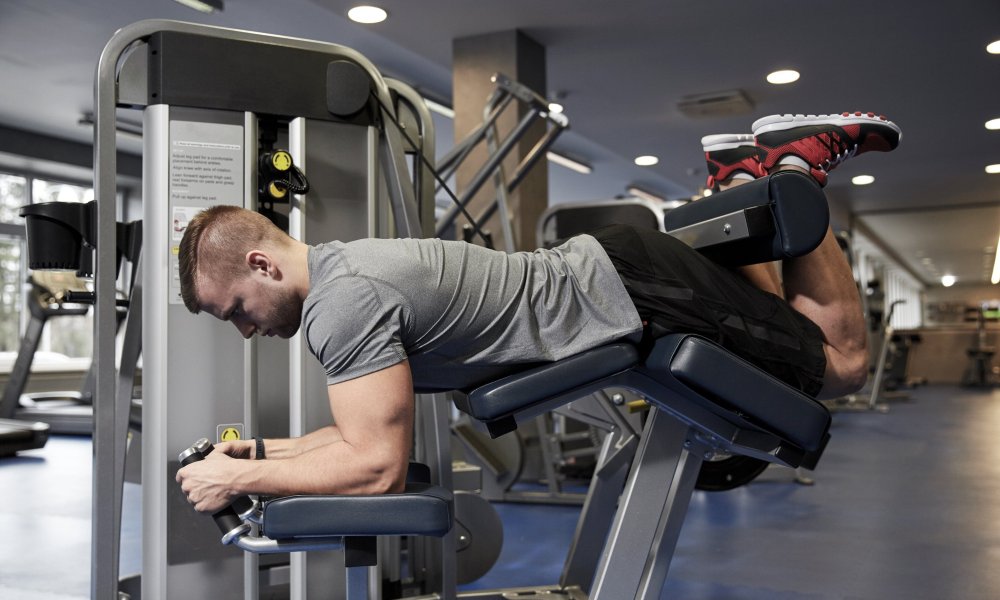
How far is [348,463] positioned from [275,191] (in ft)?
3.42

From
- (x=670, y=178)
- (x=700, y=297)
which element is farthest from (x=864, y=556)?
(x=670, y=178)

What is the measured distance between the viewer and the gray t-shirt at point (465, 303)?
118 centimetres

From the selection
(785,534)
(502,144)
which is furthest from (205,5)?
(785,534)

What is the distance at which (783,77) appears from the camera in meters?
5.96

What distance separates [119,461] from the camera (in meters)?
1.88

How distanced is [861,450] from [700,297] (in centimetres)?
452

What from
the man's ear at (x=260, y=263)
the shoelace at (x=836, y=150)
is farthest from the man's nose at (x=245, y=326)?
the shoelace at (x=836, y=150)

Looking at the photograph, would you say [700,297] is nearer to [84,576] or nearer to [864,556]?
[864,556]

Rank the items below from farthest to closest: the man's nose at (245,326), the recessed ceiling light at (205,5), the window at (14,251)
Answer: the window at (14,251) → the recessed ceiling light at (205,5) → the man's nose at (245,326)

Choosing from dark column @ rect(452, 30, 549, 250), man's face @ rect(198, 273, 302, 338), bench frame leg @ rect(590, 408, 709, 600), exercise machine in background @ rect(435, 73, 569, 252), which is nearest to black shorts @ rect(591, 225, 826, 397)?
bench frame leg @ rect(590, 408, 709, 600)

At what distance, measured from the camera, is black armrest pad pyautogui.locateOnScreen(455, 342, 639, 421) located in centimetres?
121

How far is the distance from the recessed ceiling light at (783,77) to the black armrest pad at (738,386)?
5147mm

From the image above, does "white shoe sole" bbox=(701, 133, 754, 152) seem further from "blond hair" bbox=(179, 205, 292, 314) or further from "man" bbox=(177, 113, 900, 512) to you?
"blond hair" bbox=(179, 205, 292, 314)

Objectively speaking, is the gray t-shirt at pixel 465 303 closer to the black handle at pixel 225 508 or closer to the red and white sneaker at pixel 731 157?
the black handle at pixel 225 508
